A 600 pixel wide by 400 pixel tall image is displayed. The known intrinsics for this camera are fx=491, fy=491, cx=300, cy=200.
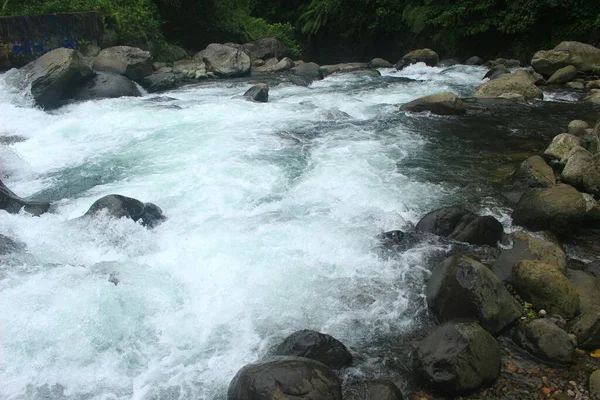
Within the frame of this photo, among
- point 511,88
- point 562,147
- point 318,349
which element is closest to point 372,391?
point 318,349

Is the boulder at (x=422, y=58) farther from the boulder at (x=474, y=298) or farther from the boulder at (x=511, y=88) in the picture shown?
the boulder at (x=474, y=298)

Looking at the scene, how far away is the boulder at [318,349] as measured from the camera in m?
4.20

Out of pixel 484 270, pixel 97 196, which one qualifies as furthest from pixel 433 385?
pixel 97 196

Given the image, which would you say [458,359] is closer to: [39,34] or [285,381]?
[285,381]

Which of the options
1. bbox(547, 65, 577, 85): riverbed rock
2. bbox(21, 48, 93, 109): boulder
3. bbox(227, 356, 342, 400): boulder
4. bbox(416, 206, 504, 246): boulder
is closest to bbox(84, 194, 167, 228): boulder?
bbox(227, 356, 342, 400): boulder

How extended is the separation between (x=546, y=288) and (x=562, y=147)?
15.3 ft

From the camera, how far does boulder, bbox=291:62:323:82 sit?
17.4 metres

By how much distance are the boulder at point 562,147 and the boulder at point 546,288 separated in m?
4.13

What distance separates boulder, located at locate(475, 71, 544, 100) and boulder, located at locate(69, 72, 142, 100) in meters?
9.81

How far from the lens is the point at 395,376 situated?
13.7 ft

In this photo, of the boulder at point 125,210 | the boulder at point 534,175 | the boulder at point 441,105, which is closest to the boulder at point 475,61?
the boulder at point 441,105

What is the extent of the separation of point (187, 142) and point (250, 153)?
1.60 meters

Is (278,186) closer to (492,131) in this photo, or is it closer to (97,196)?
(97,196)

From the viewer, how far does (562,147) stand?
8.53 meters
